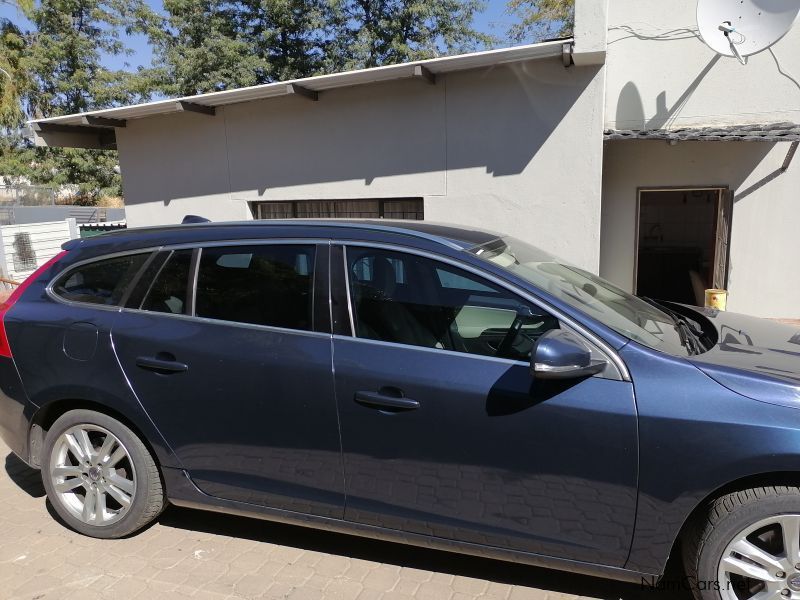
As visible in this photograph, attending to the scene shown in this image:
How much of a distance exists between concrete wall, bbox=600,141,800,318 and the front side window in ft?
17.4

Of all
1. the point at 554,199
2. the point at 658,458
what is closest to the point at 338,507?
the point at 658,458

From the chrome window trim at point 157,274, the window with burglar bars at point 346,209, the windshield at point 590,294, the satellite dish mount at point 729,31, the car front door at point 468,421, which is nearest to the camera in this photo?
the car front door at point 468,421

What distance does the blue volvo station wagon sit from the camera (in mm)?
2252

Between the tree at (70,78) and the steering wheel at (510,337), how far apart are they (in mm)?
26522

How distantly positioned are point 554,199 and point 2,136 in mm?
26794

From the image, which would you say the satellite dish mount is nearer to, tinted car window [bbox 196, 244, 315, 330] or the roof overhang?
the roof overhang

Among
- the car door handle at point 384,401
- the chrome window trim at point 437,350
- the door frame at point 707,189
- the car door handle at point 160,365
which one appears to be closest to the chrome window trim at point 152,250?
the car door handle at point 160,365

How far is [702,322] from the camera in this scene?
315 centimetres

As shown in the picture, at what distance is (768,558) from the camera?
7.27 feet

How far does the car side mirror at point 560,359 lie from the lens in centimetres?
224

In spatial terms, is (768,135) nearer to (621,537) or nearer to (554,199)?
(554,199)

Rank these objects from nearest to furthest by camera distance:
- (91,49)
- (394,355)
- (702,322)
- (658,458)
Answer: (658,458), (394,355), (702,322), (91,49)

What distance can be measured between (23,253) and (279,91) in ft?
36.2

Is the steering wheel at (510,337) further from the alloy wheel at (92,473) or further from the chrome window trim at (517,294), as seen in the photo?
the alloy wheel at (92,473)
